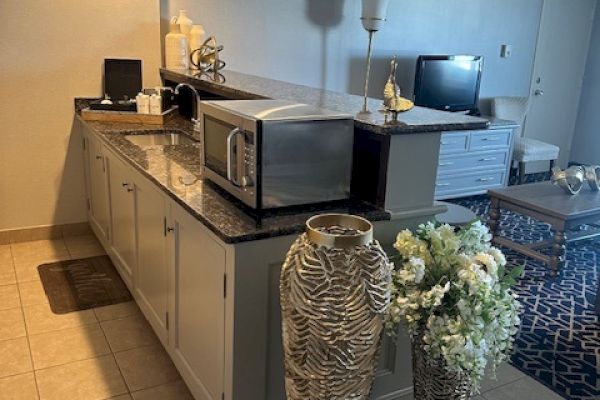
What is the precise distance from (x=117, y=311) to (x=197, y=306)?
3.61ft

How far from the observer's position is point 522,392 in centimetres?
237

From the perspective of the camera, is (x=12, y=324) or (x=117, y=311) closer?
(x=12, y=324)

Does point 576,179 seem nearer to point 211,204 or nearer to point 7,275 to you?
point 211,204

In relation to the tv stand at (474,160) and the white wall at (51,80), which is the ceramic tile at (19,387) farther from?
the tv stand at (474,160)

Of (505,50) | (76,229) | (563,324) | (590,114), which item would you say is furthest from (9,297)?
(590,114)

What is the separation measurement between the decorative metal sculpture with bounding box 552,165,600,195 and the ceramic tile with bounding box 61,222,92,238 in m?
3.30

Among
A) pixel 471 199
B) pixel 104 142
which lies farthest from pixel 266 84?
pixel 471 199

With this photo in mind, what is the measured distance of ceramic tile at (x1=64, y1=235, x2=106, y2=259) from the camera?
11.7ft

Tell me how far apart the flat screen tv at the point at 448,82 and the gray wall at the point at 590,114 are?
190cm

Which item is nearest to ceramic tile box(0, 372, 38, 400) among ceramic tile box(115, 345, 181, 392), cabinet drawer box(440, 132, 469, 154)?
ceramic tile box(115, 345, 181, 392)

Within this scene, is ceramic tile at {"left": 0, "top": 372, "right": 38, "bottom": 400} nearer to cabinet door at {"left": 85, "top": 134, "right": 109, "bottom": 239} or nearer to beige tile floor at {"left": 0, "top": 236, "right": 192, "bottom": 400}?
beige tile floor at {"left": 0, "top": 236, "right": 192, "bottom": 400}

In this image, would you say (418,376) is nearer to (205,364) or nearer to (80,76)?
(205,364)

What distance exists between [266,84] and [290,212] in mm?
1328

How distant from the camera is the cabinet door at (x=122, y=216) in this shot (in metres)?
2.68
